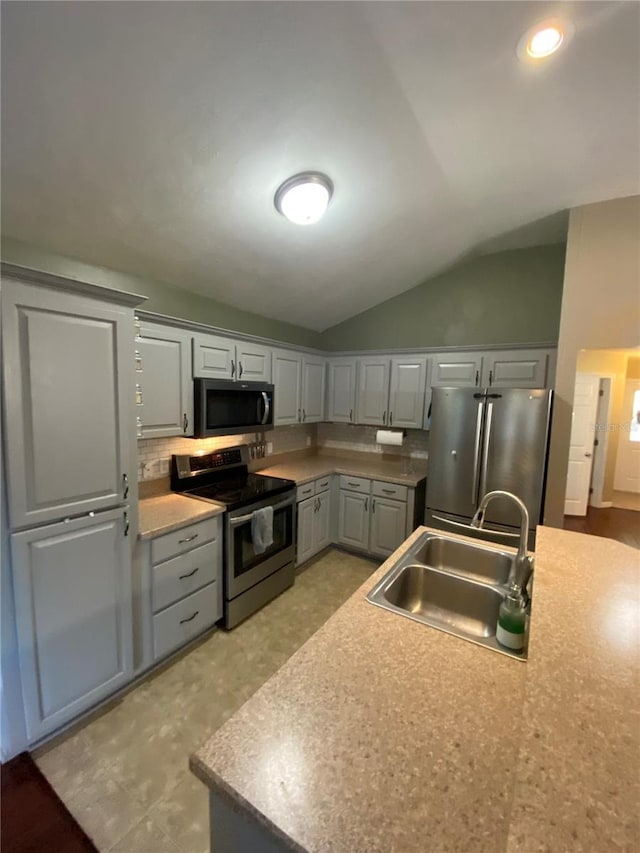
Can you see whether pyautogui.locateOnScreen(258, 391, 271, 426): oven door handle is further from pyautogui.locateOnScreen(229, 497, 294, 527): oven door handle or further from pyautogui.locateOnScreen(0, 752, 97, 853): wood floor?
pyautogui.locateOnScreen(0, 752, 97, 853): wood floor

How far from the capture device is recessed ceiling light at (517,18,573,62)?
133 centimetres

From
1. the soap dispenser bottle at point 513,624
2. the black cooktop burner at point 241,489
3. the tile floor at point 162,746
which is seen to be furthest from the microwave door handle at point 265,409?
the soap dispenser bottle at point 513,624

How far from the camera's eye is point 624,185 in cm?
224

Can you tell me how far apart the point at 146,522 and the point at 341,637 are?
146cm

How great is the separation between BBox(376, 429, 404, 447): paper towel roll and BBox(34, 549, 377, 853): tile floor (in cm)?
181

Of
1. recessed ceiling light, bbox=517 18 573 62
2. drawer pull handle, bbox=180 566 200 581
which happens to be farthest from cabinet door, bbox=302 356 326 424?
recessed ceiling light, bbox=517 18 573 62

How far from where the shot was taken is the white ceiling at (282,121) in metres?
1.23

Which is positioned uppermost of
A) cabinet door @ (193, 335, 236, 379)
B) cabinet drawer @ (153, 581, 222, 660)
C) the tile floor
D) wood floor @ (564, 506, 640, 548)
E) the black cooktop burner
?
cabinet door @ (193, 335, 236, 379)

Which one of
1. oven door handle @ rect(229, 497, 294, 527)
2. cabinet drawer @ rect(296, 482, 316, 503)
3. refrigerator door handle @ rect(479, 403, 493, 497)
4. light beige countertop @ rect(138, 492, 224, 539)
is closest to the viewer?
light beige countertop @ rect(138, 492, 224, 539)

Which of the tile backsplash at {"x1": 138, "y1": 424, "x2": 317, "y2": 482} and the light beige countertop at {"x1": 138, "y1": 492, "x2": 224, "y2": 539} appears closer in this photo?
the light beige countertop at {"x1": 138, "y1": 492, "x2": 224, "y2": 539}

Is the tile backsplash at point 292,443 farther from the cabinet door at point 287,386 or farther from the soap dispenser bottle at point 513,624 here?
the soap dispenser bottle at point 513,624

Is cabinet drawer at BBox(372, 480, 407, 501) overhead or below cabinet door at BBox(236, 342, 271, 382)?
below

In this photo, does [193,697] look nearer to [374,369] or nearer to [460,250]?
[374,369]

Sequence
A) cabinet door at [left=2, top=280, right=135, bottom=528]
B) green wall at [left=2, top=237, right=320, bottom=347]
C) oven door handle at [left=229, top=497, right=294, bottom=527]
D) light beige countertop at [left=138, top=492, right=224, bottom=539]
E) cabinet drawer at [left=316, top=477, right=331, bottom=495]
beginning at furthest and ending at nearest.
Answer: cabinet drawer at [left=316, top=477, right=331, bottom=495] < oven door handle at [left=229, top=497, right=294, bottom=527] < light beige countertop at [left=138, top=492, right=224, bottom=539] < green wall at [left=2, top=237, right=320, bottom=347] < cabinet door at [left=2, top=280, right=135, bottom=528]
